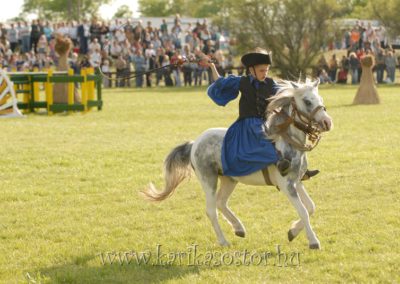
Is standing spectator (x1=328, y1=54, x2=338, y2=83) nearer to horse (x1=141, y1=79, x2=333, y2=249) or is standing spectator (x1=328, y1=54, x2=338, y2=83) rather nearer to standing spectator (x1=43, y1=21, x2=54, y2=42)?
standing spectator (x1=43, y1=21, x2=54, y2=42)

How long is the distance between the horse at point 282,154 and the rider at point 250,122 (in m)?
0.10

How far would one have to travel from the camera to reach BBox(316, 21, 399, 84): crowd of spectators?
39125 mm

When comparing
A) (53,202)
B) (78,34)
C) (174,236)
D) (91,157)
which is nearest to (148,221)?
(174,236)

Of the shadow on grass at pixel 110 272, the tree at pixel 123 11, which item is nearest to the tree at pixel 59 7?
the tree at pixel 123 11

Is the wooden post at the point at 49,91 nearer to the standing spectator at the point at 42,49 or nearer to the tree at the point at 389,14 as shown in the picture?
the standing spectator at the point at 42,49

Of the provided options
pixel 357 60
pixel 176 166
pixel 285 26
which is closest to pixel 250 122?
pixel 176 166

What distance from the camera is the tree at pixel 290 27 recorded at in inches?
1551

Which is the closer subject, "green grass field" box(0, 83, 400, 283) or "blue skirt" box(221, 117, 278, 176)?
"green grass field" box(0, 83, 400, 283)

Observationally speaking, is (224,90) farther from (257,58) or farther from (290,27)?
(290,27)

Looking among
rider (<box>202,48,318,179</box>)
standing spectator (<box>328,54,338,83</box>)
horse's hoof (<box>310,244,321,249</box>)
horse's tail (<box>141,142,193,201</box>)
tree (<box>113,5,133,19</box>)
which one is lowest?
tree (<box>113,5,133,19</box>)

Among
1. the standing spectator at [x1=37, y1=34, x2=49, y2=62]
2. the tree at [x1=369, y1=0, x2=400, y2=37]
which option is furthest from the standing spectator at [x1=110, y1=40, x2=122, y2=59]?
the tree at [x1=369, y1=0, x2=400, y2=37]

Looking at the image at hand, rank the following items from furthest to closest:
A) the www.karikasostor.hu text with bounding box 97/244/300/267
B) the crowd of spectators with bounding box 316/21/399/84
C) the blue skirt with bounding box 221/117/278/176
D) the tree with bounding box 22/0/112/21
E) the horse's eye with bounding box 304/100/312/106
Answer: the tree with bounding box 22/0/112/21 < the crowd of spectators with bounding box 316/21/399/84 < the blue skirt with bounding box 221/117/278/176 < the horse's eye with bounding box 304/100/312/106 < the www.karikasostor.hu text with bounding box 97/244/300/267

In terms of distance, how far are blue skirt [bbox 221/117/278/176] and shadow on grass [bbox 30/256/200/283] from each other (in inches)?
46.2

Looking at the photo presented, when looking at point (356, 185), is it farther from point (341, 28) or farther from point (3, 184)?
point (341, 28)
